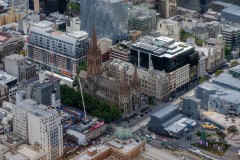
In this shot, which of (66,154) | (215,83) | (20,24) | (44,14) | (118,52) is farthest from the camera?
(44,14)

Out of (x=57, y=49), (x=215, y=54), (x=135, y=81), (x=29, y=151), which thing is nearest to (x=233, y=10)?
(x=215, y=54)

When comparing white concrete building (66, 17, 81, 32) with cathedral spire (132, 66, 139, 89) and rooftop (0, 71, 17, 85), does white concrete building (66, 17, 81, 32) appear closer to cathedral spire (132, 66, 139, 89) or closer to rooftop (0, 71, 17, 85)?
rooftop (0, 71, 17, 85)

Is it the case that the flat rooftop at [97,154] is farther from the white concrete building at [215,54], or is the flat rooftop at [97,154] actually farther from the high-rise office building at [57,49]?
the white concrete building at [215,54]

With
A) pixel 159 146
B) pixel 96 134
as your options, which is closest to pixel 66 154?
pixel 96 134

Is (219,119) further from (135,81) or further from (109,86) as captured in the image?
(109,86)

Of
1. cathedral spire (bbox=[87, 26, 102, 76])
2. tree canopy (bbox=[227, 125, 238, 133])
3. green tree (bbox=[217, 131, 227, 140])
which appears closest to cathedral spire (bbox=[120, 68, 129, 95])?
cathedral spire (bbox=[87, 26, 102, 76])

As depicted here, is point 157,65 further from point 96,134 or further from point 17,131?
point 17,131

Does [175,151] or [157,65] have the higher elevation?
[157,65]
